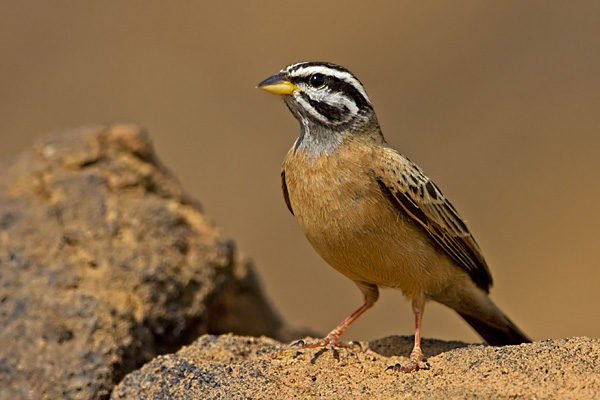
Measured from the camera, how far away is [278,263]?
18766 millimetres

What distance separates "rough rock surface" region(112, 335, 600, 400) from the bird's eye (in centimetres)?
239

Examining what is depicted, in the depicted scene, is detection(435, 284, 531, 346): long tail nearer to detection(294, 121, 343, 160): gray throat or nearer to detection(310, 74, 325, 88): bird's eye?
detection(294, 121, 343, 160): gray throat

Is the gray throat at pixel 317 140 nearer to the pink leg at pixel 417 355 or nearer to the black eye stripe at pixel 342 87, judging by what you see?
the black eye stripe at pixel 342 87

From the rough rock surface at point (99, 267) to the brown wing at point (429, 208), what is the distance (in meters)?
2.68

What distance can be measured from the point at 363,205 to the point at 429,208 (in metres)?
0.77

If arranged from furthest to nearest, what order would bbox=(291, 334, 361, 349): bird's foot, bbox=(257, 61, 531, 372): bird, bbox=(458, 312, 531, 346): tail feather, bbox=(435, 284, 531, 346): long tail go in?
bbox=(458, 312, 531, 346): tail feather → bbox=(435, 284, 531, 346): long tail → bbox=(291, 334, 361, 349): bird's foot → bbox=(257, 61, 531, 372): bird

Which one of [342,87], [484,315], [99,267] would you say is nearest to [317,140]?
[342,87]

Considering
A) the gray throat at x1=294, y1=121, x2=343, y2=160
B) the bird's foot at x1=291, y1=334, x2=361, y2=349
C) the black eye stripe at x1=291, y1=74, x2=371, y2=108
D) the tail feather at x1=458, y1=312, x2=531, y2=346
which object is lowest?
the tail feather at x1=458, y1=312, x2=531, y2=346

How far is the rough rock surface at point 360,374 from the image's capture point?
5770mm

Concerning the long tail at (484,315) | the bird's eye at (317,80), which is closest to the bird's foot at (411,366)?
the long tail at (484,315)

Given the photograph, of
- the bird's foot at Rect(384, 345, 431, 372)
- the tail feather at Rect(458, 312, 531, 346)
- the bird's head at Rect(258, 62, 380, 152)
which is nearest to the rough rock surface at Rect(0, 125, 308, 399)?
the bird's head at Rect(258, 62, 380, 152)

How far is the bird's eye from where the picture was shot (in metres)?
7.21

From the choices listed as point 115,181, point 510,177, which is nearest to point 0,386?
point 115,181

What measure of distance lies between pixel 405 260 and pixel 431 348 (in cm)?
94
